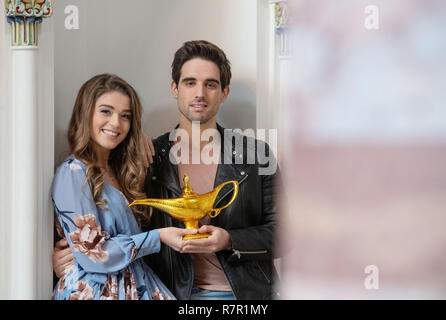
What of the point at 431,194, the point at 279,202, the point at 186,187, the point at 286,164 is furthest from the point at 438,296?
the point at 286,164

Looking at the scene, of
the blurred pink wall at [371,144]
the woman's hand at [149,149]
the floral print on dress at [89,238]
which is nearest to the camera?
the blurred pink wall at [371,144]

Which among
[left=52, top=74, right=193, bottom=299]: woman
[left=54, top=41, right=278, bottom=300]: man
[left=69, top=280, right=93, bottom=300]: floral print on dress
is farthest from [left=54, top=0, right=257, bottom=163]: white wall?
[left=69, top=280, right=93, bottom=300]: floral print on dress

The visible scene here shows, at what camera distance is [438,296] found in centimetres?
50

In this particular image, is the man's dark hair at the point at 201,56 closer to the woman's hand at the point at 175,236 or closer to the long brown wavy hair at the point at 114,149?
the long brown wavy hair at the point at 114,149

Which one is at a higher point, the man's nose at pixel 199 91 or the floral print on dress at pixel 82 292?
the man's nose at pixel 199 91

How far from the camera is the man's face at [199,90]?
1578mm

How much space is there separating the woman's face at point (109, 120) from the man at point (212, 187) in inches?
7.0

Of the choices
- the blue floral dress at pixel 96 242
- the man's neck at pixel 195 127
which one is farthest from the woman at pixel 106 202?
the man's neck at pixel 195 127

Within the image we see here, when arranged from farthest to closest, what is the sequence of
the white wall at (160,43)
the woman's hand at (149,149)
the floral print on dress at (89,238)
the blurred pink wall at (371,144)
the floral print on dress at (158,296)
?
1. the white wall at (160,43)
2. the woman's hand at (149,149)
3. the floral print on dress at (158,296)
4. the floral print on dress at (89,238)
5. the blurred pink wall at (371,144)

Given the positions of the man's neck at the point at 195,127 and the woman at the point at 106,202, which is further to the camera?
the man's neck at the point at 195,127

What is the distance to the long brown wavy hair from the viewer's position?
4.65 ft

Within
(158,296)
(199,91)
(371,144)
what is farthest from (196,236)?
(371,144)
